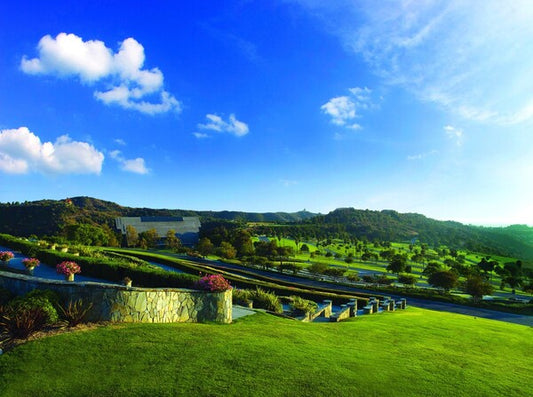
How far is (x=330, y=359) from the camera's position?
8461 millimetres

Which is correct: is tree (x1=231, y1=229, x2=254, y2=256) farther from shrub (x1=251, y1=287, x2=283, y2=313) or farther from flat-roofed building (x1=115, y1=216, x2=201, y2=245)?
shrub (x1=251, y1=287, x2=283, y2=313)

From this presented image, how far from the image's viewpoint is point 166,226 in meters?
128

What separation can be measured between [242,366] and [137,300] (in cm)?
491

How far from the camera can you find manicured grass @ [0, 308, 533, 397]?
6.61m

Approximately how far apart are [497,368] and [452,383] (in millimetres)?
2872

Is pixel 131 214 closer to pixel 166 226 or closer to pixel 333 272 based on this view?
pixel 166 226

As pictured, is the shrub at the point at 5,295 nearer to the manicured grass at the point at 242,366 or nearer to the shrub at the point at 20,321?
the shrub at the point at 20,321

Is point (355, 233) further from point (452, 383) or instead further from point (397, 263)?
point (452, 383)

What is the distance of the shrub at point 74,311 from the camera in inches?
383

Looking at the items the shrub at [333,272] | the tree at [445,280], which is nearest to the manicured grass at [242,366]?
the tree at [445,280]

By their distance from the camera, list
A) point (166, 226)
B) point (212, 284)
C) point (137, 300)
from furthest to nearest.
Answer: point (166, 226) < point (212, 284) < point (137, 300)

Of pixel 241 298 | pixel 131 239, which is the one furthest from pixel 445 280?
pixel 131 239

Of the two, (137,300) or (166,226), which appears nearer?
(137,300)

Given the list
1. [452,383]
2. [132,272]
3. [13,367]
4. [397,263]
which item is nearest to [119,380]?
[13,367]
